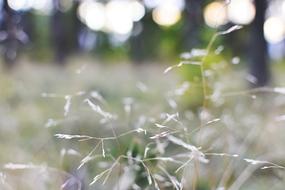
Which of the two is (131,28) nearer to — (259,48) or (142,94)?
(259,48)

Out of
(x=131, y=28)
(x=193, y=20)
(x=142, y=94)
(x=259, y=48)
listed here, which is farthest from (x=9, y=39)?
(x=131, y=28)

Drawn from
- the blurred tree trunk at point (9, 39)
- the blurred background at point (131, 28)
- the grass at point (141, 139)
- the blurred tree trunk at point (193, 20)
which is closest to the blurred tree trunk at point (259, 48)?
the blurred background at point (131, 28)

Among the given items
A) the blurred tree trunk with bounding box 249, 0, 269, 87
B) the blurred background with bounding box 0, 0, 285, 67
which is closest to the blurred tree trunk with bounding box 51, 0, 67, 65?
the blurred background with bounding box 0, 0, 285, 67

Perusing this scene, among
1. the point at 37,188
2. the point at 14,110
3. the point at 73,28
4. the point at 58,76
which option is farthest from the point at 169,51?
the point at 37,188

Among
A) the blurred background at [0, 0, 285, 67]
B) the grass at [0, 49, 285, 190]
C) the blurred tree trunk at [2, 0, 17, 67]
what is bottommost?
the blurred background at [0, 0, 285, 67]

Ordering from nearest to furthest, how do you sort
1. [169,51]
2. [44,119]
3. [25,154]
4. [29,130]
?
[25,154] → [29,130] → [44,119] → [169,51]

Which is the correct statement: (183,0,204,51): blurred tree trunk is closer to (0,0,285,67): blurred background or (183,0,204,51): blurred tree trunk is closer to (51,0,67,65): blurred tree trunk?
(0,0,285,67): blurred background

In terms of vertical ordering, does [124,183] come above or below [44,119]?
above

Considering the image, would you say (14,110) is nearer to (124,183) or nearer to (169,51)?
(124,183)
